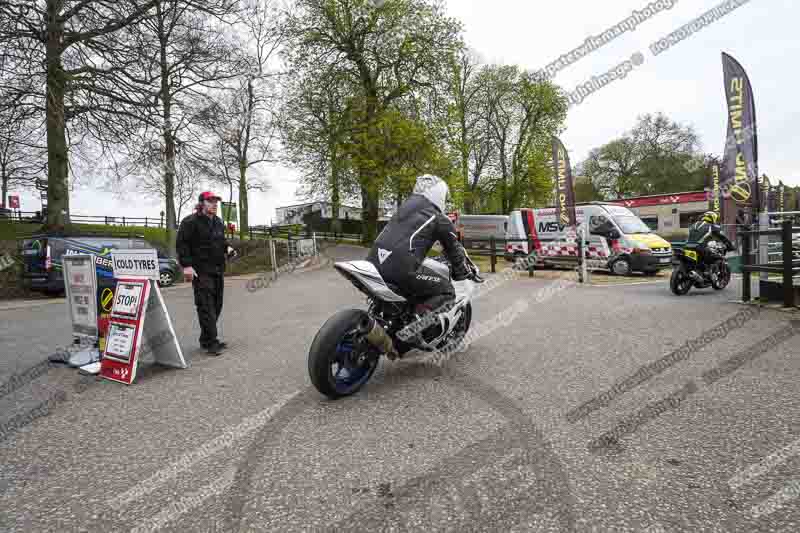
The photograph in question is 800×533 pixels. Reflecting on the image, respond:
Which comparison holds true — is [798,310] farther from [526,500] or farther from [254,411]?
[254,411]

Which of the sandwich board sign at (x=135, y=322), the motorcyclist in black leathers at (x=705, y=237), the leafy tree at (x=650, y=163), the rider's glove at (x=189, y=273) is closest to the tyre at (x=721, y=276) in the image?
the motorcyclist in black leathers at (x=705, y=237)

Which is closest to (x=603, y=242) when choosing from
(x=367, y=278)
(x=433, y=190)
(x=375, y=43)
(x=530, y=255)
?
(x=530, y=255)

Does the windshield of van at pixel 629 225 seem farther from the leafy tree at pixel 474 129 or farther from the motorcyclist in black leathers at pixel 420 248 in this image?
the leafy tree at pixel 474 129

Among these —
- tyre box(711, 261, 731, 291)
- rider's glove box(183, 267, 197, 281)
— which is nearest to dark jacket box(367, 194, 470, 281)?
rider's glove box(183, 267, 197, 281)

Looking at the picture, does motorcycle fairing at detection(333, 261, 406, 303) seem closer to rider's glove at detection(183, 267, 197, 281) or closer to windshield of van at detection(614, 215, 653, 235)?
rider's glove at detection(183, 267, 197, 281)

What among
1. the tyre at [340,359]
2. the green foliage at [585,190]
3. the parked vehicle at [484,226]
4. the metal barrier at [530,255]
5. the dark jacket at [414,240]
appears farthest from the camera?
the green foliage at [585,190]

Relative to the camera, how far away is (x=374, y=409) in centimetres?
325

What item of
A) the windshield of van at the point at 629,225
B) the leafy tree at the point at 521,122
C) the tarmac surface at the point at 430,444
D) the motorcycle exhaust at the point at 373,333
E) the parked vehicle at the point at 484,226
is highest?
the leafy tree at the point at 521,122

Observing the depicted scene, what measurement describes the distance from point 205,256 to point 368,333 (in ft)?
8.73

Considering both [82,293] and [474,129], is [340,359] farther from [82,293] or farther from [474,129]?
[474,129]

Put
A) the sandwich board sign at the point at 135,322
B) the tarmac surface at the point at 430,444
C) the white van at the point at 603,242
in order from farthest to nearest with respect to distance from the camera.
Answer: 1. the white van at the point at 603,242
2. the sandwich board sign at the point at 135,322
3. the tarmac surface at the point at 430,444

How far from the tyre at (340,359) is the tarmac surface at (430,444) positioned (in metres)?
0.13

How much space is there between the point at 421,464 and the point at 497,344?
2.88 m

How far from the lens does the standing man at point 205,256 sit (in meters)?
5.05
